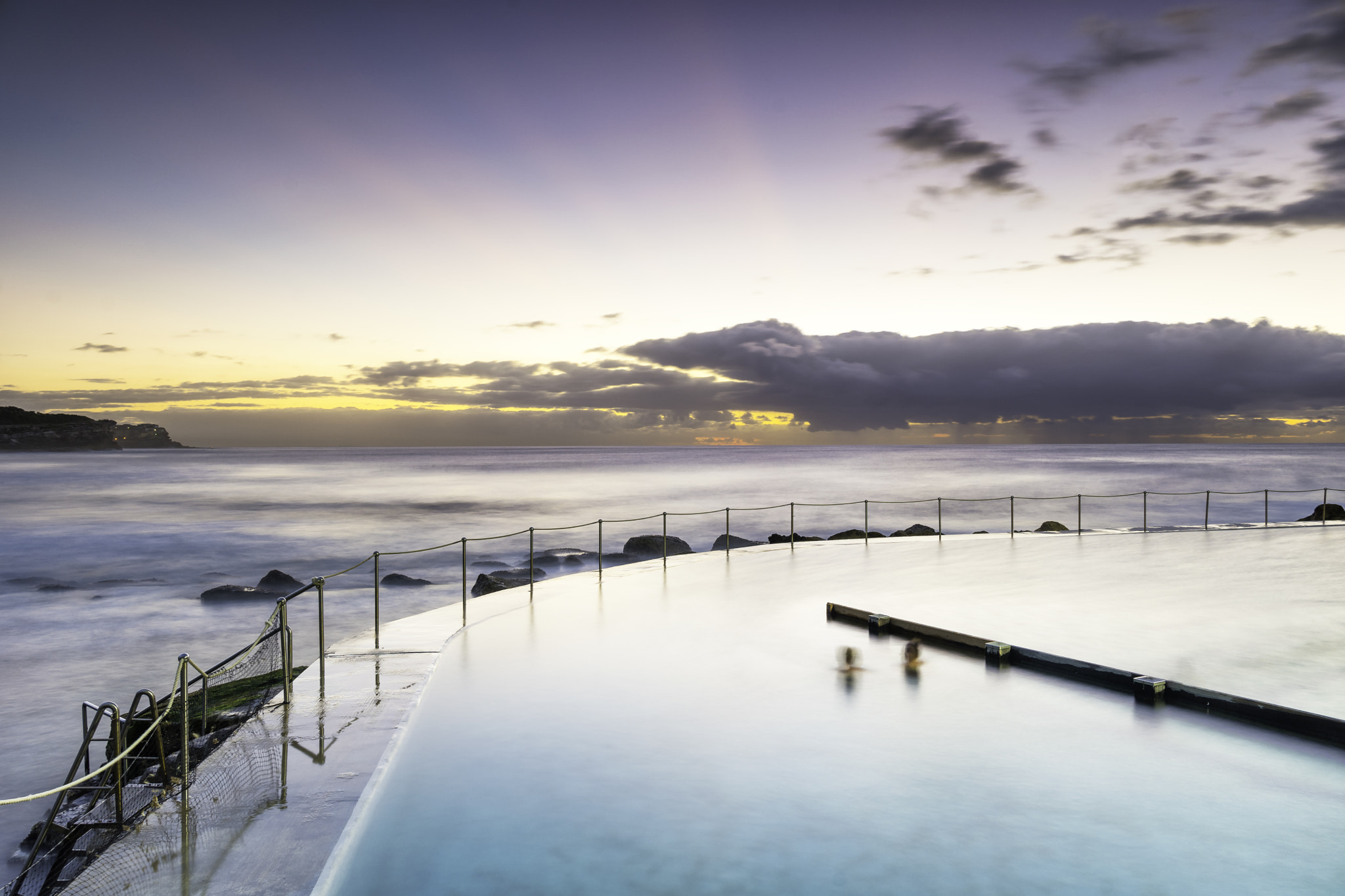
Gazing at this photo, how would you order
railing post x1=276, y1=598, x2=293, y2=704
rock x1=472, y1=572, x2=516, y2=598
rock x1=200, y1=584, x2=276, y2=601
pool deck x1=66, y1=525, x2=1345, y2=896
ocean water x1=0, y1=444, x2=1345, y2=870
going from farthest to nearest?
rock x1=200, y1=584, x2=276, y2=601 → rock x1=472, y1=572, x2=516, y2=598 → ocean water x1=0, y1=444, x2=1345, y2=870 → railing post x1=276, y1=598, x2=293, y2=704 → pool deck x1=66, y1=525, x2=1345, y2=896

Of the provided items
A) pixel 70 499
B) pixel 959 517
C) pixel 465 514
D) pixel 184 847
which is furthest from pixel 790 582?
pixel 70 499

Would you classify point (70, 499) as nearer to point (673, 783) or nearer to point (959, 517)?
point (959, 517)

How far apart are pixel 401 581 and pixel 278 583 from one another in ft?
11.3

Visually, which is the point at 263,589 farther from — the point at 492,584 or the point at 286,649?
the point at 286,649

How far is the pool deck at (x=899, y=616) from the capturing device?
153 inches

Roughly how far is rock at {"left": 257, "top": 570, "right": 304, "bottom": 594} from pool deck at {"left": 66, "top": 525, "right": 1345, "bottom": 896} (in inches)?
463

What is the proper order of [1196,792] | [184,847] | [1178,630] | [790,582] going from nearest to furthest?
[184,847] < [1196,792] < [1178,630] < [790,582]

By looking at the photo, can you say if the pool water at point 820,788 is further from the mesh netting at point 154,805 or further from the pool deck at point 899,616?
the mesh netting at point 154,805

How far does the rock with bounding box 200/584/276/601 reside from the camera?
1922cm

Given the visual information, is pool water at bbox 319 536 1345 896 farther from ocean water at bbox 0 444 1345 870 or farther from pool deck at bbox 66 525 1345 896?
ocean water at bbox 0 444 1345 870

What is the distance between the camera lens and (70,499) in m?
53.1

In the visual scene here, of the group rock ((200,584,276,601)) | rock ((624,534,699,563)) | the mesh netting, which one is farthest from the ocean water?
rock ((624,534,699,563))

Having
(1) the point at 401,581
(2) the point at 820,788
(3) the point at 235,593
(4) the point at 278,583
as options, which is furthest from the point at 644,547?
A: (2) the point at 820,788

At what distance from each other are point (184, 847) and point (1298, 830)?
19.8 ft
